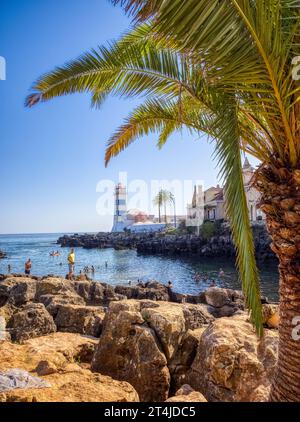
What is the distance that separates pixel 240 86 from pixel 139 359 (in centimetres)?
399

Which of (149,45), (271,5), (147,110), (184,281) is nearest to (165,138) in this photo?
(147,110)

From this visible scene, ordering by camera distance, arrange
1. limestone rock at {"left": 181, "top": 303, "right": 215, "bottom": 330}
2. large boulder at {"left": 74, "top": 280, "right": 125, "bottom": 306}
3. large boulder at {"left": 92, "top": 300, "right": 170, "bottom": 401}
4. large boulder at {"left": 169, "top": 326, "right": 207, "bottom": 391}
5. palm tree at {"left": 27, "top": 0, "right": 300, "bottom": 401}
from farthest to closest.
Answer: large boulder at {"left": 74, "top": 280, "right": 125, "bottom": 306} < limestone rock at {"left": 181, "top": 303, "right": 215, "bottom": 330} < large boulder at {"left": 169, "top": 326, "right": 207, "bottom": 391} < large boulder at {"left": 92, "top": 300, "right": 170, "bottom": 401} < palm tree at {"left": 27, "top": 0, "right": 300, "bottom": 401}

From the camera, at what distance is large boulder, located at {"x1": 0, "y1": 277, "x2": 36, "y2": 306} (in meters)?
9.82

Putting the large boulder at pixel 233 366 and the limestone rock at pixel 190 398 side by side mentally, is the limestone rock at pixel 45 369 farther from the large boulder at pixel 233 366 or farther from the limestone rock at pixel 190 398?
the large boulder at pixel 233 366

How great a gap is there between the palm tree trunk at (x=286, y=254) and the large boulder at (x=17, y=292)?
352 inches

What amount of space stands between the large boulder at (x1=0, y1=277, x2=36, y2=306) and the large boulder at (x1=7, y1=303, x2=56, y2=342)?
3.57 meters

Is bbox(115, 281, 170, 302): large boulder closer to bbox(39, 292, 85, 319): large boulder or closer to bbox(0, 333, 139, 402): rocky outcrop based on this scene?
bbox(39, 292, 85, 319): large boulder

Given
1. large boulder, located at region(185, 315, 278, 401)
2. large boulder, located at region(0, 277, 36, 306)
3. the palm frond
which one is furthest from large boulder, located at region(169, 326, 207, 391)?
large boulder, located at region(0, 277, 36, 306)

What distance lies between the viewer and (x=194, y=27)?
2.02 metres

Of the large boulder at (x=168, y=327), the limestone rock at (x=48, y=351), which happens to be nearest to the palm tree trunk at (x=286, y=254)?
the large boulder at (x=168, y=327)

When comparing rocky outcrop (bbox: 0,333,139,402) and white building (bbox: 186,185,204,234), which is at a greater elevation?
white building (bbox: 186,185,204,234)

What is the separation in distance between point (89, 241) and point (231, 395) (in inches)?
2793

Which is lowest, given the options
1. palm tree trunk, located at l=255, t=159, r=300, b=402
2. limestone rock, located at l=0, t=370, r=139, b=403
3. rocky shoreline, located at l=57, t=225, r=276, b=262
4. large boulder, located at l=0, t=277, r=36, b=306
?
rocky shoreline, located at l=57, t=225, r=276, b=262

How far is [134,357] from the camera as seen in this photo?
4.49 meters
